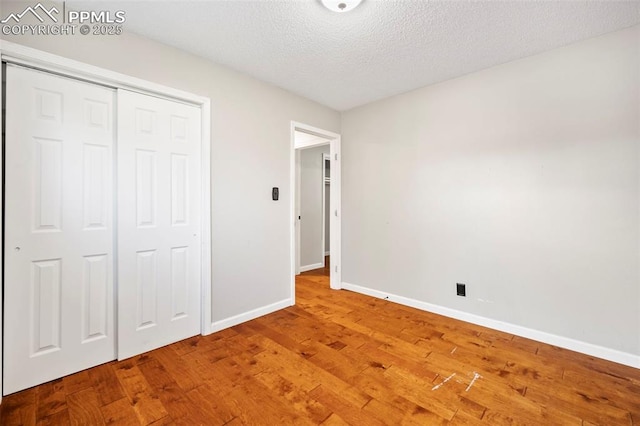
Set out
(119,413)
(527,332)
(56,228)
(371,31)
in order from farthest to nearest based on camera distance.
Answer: (527,332), (371,31), (56,228), (119,413)

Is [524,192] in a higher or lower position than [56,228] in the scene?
higher

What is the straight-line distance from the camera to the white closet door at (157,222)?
6.72 ft

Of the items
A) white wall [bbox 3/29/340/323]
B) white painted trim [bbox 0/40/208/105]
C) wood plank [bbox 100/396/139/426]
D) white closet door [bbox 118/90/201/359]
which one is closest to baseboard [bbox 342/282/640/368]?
white wall [bbox 3/29/340/323]

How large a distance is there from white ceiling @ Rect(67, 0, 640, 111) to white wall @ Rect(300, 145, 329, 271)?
2.48 meters

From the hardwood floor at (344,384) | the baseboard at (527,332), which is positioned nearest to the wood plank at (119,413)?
the hardwood floor at (344,384)

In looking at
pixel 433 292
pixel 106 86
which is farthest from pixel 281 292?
pixel 106 86

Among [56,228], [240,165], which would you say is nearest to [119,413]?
[56,228]

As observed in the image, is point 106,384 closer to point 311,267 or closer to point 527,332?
point 527,332

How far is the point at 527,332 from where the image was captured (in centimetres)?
239

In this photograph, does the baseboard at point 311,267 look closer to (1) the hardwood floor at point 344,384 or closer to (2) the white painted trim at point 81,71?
(1) the hardwood floor at point 344,384

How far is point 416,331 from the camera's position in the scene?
2.53 m

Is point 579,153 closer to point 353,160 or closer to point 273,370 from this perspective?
point 353,160

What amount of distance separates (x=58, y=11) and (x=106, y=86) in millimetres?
467

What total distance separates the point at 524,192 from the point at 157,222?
3.19m
